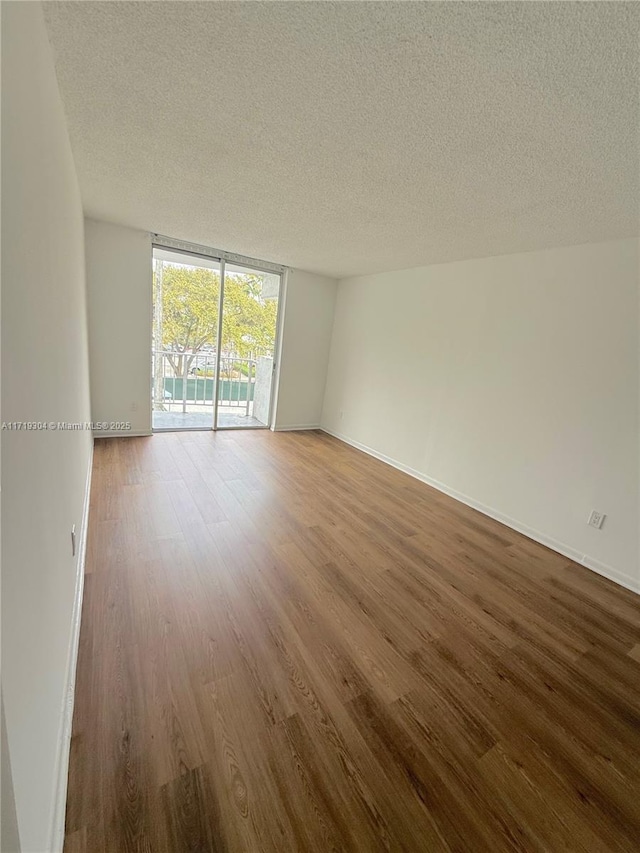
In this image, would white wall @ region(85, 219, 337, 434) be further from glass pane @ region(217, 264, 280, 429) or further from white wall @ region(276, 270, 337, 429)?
glass pane @ region(217, 264, 280, 429)

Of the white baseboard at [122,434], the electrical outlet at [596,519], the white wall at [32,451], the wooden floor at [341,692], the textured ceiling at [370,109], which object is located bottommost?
the wooden floor at [341,692]

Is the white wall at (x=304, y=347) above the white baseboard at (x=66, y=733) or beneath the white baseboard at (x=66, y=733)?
above

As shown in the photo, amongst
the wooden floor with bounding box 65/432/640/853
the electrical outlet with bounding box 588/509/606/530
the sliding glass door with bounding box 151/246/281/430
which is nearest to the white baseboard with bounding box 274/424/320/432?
the sliding glass door with bounding box 151/246/281/430

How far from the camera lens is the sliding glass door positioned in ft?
16.6

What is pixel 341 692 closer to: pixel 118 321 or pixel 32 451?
pixel 32 451

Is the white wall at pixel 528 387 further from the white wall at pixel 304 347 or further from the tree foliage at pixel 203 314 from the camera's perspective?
the tree foliage at pixel 203 314

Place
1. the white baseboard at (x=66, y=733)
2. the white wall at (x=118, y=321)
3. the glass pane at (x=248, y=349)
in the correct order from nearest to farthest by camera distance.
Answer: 1. the white baseboard at (x=66, y=733)
2. the white wall at (x=118, y=321)
3. the glass pane at (x=248, y=349)

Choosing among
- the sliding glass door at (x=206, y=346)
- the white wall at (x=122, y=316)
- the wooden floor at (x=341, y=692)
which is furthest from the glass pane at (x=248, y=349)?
the wooden floor at (x=341, y=692)

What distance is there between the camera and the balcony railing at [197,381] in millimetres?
5098

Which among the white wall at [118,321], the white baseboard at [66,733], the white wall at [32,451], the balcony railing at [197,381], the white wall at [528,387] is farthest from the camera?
the balcony railing at [197,381]

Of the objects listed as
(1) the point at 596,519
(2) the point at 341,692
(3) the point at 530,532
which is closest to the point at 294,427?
(3) the point at 530,532

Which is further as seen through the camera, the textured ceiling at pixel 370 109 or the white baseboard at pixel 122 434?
the white baseboard at pixel 122 434

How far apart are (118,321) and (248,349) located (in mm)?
2060

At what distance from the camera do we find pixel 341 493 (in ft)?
10.6
